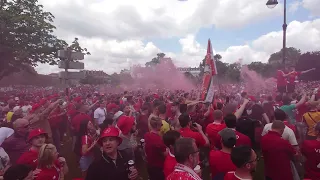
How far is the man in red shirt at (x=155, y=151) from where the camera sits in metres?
4.66

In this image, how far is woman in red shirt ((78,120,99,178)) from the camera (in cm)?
539

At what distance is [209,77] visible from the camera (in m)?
8.54

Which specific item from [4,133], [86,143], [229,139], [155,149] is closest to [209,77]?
[155,149]

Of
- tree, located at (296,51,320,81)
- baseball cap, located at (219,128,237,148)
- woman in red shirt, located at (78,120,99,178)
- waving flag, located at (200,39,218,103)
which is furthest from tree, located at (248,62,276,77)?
baseball cap, located at (219,128,237,148)

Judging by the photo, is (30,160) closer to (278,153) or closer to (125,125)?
(125,125)

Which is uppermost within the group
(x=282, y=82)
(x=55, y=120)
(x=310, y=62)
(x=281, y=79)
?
(x=310, y=62)

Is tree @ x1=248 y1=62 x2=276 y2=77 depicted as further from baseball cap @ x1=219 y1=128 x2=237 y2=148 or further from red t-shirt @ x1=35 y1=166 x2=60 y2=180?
red t-shirt @ x1=35 y1=166 x2=60 y2=180

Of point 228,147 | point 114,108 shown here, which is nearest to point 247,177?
point 228,147

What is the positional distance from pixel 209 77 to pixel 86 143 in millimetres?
4518

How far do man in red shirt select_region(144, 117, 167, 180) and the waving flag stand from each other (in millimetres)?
3761

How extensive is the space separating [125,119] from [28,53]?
18.5m

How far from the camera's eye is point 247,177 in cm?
295

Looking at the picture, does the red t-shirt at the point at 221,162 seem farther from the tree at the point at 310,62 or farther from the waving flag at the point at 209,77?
the tree at the point at 310,62

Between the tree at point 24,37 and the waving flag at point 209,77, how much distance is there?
41.6ft
